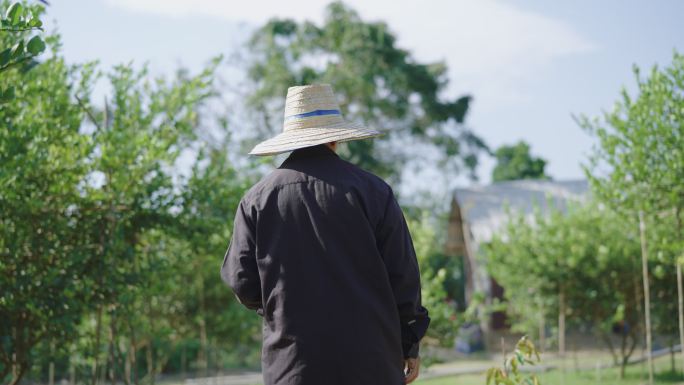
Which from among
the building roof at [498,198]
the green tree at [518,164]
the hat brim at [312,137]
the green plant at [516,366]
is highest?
the green tree at [518,164]

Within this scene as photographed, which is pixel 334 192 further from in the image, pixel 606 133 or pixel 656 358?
pixel 656 358

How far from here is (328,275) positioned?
3.04m

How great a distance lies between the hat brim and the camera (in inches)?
128

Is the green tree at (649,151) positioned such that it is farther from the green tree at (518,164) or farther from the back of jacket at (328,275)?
the green tree at (518,164)

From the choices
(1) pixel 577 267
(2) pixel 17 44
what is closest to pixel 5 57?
(2) pixel 17 44

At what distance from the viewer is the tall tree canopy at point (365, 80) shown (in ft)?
88.7

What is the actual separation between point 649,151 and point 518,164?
38.7 m

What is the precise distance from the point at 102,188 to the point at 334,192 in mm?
3139

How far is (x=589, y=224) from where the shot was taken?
12852 mm

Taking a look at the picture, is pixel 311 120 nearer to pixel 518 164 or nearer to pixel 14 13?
pixel 14 13

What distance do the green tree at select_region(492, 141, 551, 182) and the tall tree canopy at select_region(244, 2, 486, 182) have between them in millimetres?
16001

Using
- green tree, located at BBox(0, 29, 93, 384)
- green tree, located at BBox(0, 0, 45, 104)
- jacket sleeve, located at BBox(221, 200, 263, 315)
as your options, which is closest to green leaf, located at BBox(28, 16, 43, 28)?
green tree, located at BBox(0, 0, 45, 104)

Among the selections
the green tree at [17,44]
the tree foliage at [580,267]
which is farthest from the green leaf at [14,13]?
the tree foliage at [580,267]

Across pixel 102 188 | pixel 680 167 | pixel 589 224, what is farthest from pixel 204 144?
pixel 589 224
